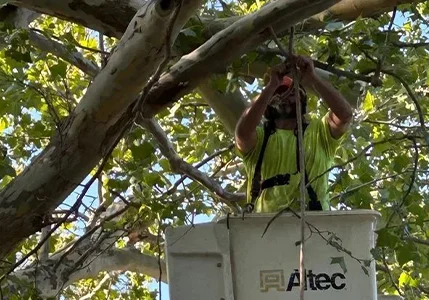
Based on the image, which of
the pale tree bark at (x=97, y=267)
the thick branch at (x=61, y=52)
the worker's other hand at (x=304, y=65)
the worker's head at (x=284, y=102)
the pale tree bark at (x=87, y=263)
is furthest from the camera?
the pale tree bark at (x=97, y=267)

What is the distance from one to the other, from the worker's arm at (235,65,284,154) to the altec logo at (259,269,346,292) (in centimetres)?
62

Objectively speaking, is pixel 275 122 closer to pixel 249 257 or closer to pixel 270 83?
pixel 270 83

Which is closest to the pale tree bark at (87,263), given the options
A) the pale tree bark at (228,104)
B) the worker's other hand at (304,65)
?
the pale tree bark at (228,104)

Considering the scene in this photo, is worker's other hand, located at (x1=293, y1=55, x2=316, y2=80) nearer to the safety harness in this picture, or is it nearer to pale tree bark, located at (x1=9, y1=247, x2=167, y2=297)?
the safety harness

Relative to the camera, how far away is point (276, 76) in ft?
7.81

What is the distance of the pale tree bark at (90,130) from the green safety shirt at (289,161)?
50 centimetres

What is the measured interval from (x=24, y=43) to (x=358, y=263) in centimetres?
132

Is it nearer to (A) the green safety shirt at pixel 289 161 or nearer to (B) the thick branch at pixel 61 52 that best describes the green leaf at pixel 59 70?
(B) the thick branch at pixel 61 52

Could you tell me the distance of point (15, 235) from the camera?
2.61 meters

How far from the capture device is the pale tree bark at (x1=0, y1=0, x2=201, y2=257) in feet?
6.82

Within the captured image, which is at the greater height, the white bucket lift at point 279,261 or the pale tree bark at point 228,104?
the pale tree bark at point 228,104

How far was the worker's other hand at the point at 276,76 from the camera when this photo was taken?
2.37 m

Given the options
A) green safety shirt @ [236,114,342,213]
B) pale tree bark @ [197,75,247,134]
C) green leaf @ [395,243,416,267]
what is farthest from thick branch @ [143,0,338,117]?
pale tree bark @ [197,75,247,134]

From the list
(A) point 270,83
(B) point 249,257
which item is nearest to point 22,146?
(A) point 270,83
